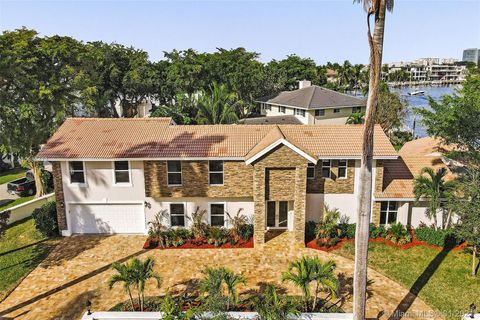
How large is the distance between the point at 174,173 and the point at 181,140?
219 cm

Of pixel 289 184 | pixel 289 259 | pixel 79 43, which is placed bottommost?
pixel 289 259

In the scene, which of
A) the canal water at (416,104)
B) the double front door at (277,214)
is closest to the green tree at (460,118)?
the canal water at (416,104)

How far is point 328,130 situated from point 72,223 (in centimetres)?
1697

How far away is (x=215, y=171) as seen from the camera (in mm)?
21672

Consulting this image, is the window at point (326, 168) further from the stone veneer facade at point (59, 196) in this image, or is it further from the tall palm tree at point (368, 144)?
the stone veneer facade at point (59, 196)

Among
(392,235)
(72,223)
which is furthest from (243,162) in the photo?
(72,223)

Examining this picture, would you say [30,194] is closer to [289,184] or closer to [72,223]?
[72,223]

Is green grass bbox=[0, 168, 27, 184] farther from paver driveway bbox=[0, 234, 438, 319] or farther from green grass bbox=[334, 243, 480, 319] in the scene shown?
green grass bbox=[334, 243, 480, 319]

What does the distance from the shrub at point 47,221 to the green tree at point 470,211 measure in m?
22.5

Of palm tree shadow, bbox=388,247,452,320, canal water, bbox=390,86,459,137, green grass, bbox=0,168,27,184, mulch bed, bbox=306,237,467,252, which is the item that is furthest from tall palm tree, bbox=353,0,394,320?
green grass, bbox=0,168,27,184

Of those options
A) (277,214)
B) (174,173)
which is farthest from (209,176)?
(277,214)

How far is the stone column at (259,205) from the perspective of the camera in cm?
2058

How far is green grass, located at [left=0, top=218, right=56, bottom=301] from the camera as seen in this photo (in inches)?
717

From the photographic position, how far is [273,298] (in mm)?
14086
